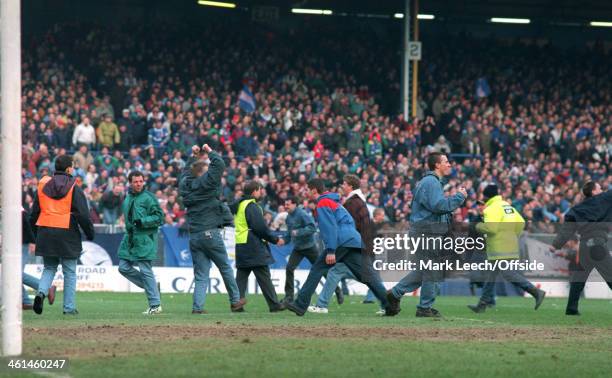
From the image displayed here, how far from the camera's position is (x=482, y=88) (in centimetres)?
4406

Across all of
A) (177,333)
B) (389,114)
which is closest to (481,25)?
(389,114)

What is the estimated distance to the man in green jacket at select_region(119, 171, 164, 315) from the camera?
16359 millimetres

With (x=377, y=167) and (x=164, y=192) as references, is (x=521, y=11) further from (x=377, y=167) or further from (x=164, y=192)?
(x=164, y=192)

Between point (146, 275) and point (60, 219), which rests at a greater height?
point (60, 219)

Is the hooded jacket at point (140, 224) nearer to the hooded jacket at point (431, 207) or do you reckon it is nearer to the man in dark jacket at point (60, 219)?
the man in dark jacket at point (60, 219)

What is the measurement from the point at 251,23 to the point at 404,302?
81.1 ft

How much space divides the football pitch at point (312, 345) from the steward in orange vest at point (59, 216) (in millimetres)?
925

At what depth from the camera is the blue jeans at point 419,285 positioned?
15.9m

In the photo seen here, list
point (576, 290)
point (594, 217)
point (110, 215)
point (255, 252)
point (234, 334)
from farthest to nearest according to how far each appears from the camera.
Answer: point (110, 215) → point (576, 290) → point (255, 252) → point (594, 217) → point (234, 334)

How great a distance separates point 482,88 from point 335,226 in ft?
95.0

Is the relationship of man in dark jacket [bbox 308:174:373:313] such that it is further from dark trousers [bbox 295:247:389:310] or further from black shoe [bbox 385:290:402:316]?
black shoe [bbox 385:290:402:316]

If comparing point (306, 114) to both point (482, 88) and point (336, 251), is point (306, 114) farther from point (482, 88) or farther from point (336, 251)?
point (336, 251)

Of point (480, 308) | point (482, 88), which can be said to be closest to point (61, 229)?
point (480, 308)

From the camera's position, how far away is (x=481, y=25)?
168ft
